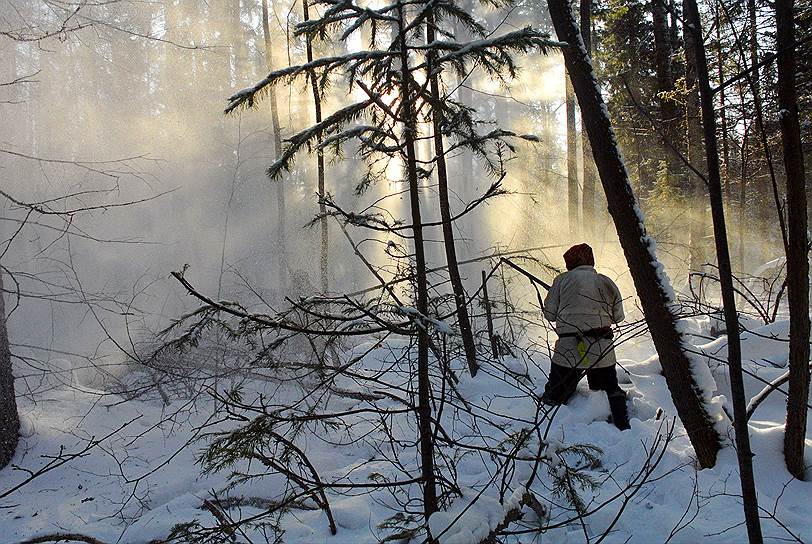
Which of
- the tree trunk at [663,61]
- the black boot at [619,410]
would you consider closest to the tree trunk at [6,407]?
the black boot at [619,410]

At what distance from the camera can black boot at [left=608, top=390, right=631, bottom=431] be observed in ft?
15.3

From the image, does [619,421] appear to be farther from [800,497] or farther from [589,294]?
[800,497]

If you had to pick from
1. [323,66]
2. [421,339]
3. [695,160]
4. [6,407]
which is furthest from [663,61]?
[6,407]

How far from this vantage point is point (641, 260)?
12.5ft

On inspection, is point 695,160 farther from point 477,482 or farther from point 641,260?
point 477,482

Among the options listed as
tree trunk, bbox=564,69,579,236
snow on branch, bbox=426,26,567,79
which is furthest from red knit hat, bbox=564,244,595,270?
tree trunk, bbox=564,69,579,236

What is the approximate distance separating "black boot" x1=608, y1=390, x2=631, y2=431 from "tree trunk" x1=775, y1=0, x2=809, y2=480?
166cm

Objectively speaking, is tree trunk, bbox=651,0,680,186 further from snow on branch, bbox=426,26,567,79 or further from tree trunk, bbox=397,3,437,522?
tree trunk, bbox=397,3,437,522

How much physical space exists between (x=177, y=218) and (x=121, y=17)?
1167cm

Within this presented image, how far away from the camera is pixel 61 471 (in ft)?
17.3

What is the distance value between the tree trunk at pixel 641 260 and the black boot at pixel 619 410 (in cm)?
91

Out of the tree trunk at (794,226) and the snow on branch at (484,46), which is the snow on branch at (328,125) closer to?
the snow on branch at (484,46)

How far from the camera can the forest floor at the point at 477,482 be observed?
2.85 meters

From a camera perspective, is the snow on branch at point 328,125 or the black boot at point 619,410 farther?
the black boot at point 619,410
